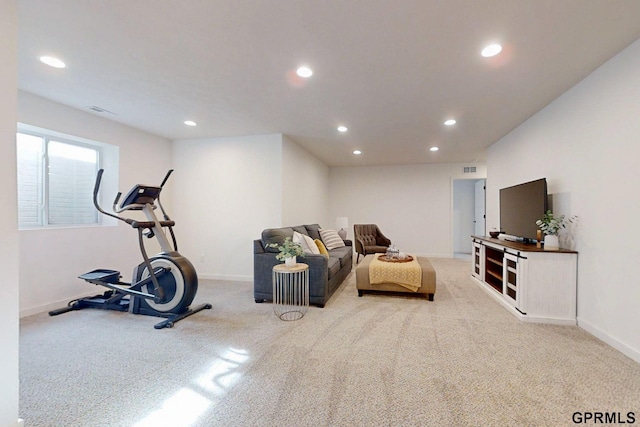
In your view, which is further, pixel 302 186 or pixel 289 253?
pixel 302 186

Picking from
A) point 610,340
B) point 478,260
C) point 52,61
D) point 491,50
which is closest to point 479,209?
point 478,260

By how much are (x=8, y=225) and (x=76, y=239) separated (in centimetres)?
291

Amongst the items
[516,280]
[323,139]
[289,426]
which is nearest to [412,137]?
[323,139]

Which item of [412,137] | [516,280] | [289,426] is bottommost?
[289,426]

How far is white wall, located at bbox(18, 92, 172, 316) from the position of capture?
3.40 m

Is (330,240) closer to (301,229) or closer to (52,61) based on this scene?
(301,229)

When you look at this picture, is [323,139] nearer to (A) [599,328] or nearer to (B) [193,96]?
(B) [193,96]

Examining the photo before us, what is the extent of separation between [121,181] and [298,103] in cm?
303

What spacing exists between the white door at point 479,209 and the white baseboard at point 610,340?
17.7 ft

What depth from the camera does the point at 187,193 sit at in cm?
540

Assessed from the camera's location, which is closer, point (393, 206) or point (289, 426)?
point (289, 426)

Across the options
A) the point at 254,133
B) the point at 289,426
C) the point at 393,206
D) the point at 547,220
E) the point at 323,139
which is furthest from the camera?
the point at 393,206

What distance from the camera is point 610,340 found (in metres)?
2.61

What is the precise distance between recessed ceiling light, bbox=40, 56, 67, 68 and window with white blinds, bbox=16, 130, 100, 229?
1.48 m
